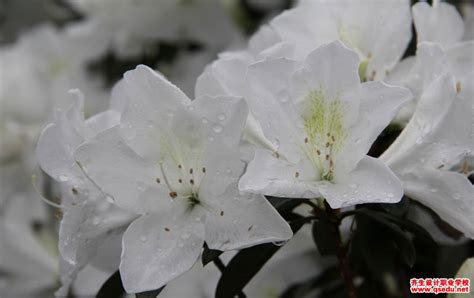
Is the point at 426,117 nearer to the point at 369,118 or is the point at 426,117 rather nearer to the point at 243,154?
the point at 369,118

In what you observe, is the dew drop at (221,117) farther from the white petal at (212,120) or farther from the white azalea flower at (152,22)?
the white azalea flower at (152,22)

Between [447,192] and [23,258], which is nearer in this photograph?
[447,192]

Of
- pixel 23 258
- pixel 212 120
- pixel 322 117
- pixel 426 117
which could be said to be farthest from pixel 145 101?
pixel 23 258

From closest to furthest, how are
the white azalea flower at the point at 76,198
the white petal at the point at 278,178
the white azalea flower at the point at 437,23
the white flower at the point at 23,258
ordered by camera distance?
the white petal at the point at 278,178 → the white azalea flower at the point at 76,198 → the white azalea flower at the point at 437,23 → the white flower at the point at 23,258

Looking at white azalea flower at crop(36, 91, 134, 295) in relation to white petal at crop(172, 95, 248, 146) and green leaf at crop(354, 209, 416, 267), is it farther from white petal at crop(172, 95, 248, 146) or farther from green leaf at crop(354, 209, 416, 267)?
green leaf at crop(354, 209, 416, 267)

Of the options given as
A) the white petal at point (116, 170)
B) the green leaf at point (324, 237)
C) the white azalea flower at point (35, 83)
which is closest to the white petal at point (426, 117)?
the green leaf at point (324, 237)

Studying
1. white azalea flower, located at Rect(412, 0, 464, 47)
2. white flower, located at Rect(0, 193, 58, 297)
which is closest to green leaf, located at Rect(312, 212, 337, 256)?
white azalea flower, located at Rect(412, 0, 464, 47)
